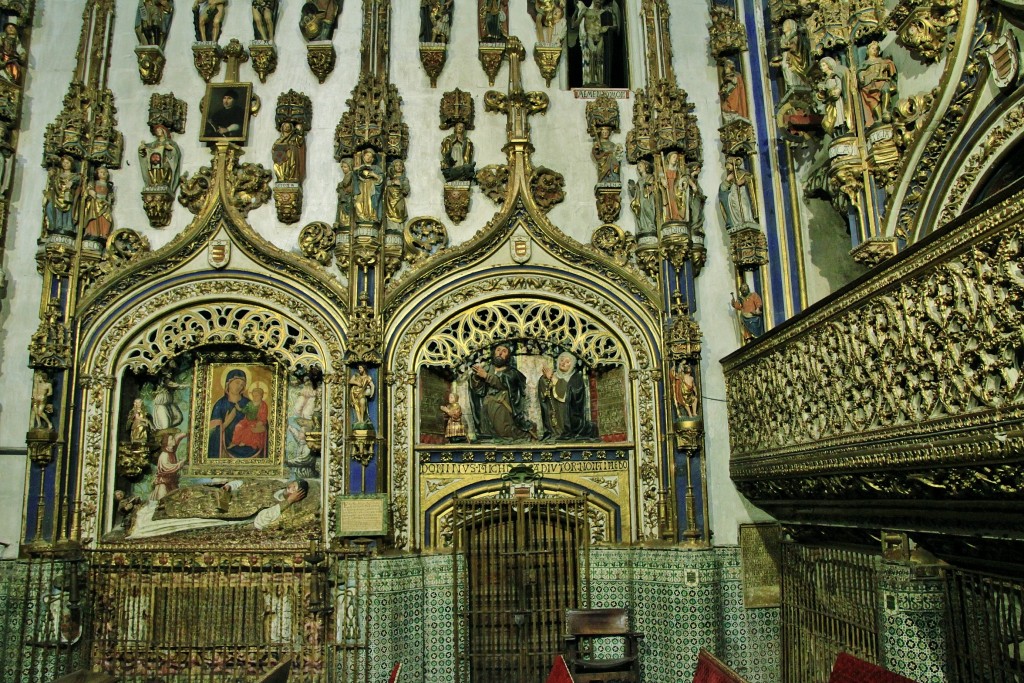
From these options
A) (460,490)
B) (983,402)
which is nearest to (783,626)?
(460,490)

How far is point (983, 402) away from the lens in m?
6.42

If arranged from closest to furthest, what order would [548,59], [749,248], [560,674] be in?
1. [560,674]
2. [749,248]
3. [548,59]

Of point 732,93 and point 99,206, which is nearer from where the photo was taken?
point 99,206

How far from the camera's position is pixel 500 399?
499 inches

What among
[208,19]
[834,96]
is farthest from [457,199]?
[834,96]

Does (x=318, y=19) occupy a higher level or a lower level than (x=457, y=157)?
higher

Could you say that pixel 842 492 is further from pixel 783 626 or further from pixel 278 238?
pixel 278 238

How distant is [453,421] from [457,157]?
12.4ft

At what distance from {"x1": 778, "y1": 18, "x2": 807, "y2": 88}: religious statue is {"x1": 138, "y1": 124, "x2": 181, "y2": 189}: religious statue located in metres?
8.50

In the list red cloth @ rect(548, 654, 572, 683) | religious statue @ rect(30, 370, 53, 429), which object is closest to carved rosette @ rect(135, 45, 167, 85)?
religious statue @ rect(30, 370, 53, 429)

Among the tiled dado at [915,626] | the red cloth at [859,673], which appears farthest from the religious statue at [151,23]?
the red cloth at [859,673]

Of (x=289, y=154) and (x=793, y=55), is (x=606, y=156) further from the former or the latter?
(x=289, y=154)

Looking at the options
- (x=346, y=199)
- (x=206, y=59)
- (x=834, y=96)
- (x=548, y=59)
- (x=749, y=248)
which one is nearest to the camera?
(x=834, y=96)

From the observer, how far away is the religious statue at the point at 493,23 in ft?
44.8
